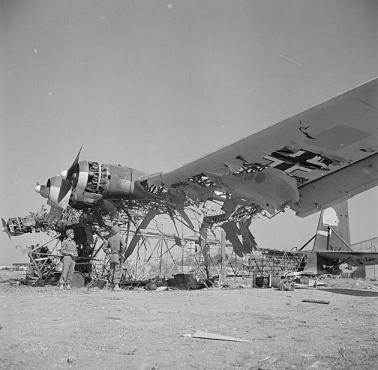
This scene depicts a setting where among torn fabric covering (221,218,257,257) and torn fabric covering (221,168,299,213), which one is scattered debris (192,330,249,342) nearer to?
torn fabric covering (221,168,299,213)

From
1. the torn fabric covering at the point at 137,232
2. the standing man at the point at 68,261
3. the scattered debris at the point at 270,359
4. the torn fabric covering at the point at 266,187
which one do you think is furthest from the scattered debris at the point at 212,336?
the torn fabric covering at the point at 137,232

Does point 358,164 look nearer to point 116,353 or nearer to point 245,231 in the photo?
point 245,231

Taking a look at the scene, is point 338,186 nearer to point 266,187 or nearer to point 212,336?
point 266,187

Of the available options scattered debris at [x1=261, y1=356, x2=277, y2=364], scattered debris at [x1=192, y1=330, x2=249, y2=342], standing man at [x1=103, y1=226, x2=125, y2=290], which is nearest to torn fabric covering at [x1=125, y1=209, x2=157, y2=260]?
standing man at [x1=103, y1=226, x2=125, y2=290]

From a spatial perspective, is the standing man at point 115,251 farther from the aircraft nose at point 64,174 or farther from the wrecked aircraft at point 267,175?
the aircraft nose at point 64,174

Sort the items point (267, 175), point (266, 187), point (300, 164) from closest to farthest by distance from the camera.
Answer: point (300, 164)
point (267, 175)
point (266, 187)

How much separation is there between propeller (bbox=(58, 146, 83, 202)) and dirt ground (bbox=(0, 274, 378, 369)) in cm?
612

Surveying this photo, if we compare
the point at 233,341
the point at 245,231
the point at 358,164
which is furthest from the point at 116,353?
the point at 245,231

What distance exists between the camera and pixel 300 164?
11570 millimetres

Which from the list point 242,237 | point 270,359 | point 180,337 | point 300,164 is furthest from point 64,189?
point 270,359

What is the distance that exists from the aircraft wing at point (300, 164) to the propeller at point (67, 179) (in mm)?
2198

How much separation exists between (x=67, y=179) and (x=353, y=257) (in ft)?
47.7

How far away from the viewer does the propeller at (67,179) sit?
12148 millimetres

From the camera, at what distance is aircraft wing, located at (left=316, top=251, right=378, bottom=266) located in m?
18.5
